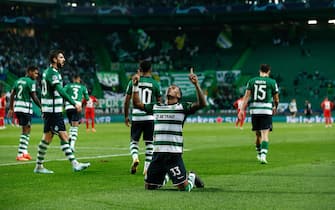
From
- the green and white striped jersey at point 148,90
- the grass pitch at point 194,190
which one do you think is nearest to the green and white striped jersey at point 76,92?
the grass pitch at point 194,190

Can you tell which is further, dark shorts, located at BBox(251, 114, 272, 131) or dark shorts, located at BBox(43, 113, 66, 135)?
dark shorts, located at BBox(251, 114, 272, 131)

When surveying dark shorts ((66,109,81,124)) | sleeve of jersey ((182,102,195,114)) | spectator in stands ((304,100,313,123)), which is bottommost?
spectator in stands ((304,100,313,123))

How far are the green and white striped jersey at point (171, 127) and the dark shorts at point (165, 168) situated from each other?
0.35 ft

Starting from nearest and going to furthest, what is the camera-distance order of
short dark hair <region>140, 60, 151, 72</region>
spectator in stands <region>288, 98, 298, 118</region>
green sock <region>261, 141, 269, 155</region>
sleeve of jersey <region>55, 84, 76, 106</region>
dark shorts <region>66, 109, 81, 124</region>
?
short dark hair <region>140, 60, 151, 72</region>
sleeve of jersey <region>55, 84, 76, 106</region>
green sock <region>261, 141, 269, 155</region>
dark shorts <region>66, 109, 81, 124</region>
spectator in stands <region>288, 98, 298, 118</region>

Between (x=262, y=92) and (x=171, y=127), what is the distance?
6882mm

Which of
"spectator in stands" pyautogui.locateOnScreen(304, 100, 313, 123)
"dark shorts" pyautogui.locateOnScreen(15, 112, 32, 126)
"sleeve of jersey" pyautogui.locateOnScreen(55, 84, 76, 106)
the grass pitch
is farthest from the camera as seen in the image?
"spectator in stands" pyautogui.locateOnScreen(304, 100, 313, 123)

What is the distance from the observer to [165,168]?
40.5 ft

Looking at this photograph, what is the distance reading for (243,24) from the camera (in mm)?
72562

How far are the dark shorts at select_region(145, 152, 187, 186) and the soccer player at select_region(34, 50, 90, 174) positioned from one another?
12.2 ft

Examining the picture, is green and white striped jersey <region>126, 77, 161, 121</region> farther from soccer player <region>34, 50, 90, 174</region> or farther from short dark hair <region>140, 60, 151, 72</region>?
soccer player <region>34, 50, 90, 174</region>

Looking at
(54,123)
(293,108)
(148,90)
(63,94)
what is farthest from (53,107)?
(293,108)

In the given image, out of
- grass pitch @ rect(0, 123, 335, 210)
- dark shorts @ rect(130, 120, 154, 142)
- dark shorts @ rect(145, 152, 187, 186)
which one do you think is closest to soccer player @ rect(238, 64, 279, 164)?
grass pitch @ rect(0, 123, 335, 210)

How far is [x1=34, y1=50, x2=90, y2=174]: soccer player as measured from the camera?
1559cm

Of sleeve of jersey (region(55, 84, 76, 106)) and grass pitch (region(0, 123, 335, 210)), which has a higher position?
sleeve of jersey (region(55, 84, 76, 106))
